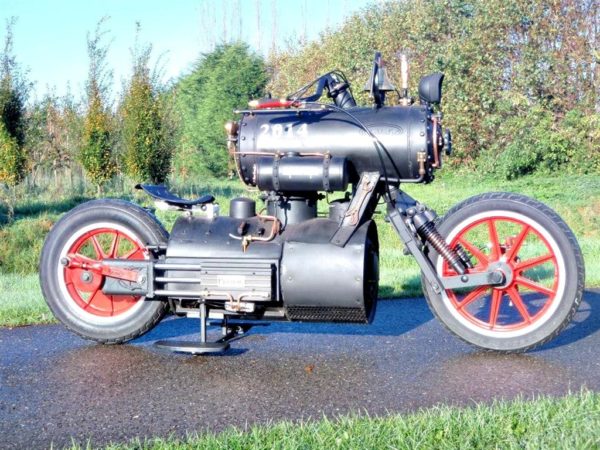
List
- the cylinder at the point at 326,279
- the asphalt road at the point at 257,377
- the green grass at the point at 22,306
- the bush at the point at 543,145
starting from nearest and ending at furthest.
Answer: the asphalt road at the point at 257,377 < the cylinder at the point at 326,279 < the green grass at the point at 22,306 < the bush at the point at 543,145

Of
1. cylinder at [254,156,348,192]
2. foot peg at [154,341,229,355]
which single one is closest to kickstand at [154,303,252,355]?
foot peg at [154,341,229,355]

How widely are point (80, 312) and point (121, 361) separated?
62 cm

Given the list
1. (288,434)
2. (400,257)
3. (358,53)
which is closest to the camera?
(288,434)

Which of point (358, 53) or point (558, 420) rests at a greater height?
point (358, 53)

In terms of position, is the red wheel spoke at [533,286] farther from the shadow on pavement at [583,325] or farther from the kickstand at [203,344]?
the kickstand at [203,344]

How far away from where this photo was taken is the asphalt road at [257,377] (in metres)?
3.78

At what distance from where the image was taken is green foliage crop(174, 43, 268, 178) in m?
23.8

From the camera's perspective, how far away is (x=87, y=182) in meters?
17.2

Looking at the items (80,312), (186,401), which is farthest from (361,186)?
(80,312)

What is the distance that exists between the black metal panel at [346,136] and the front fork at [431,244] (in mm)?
217

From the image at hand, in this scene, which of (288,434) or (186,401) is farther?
(186,401)

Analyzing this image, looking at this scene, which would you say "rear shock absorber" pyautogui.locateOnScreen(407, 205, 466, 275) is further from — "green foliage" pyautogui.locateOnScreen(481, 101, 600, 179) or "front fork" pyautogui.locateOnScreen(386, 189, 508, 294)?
"green foliage" pyautogui.locateOnScreen(481, 101, 600, 179)

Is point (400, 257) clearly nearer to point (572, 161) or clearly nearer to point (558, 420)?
point (558, 420)

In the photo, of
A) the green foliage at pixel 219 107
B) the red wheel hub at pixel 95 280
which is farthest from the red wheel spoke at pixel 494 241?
the green foliage at pixel 219 107
